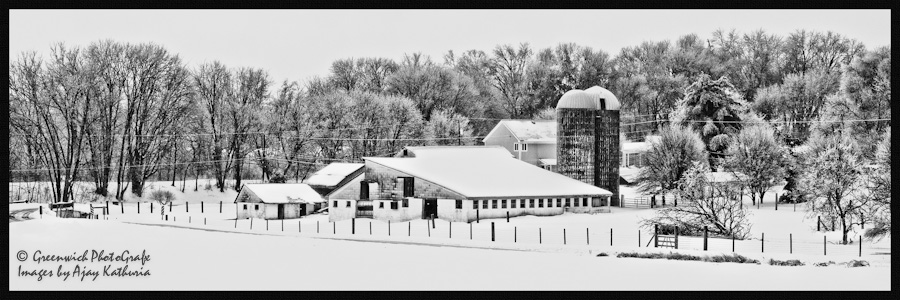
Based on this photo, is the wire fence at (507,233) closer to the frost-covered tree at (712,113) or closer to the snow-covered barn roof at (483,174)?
the snow-covered barn roof at (483,174)

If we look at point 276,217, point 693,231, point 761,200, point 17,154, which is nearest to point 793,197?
point 761,200

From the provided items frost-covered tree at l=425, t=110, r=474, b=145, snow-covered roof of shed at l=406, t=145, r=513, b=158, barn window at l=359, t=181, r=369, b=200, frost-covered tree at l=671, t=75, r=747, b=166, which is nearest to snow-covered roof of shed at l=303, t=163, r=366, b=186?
snow-covered roof of shed at l=406, t=145, r=513, b=158

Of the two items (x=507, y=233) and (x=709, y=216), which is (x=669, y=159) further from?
(x=709, y=216)

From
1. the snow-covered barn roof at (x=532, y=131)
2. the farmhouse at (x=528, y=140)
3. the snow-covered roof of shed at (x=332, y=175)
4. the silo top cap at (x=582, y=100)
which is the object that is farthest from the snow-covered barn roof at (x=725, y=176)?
the snow-covered roof of shed at (x=332, y=175)

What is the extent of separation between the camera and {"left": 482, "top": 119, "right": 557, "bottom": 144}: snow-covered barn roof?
9694 cm

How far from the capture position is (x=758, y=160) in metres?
80.7

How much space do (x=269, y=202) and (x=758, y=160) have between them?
103 feet

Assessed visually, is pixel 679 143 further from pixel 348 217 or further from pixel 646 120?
pixel 646 120

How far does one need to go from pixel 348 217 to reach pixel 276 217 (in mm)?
4738

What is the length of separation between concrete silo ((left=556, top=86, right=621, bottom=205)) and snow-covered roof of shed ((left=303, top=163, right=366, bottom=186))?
13836mm

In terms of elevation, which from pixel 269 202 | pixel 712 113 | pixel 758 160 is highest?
pixel 712 113

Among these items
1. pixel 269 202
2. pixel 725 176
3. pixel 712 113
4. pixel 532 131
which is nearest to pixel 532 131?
pixel 532 131

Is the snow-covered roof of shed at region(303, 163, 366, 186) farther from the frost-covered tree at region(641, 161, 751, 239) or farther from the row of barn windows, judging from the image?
the frost-covered tree at region(641, 161, 751, 239)

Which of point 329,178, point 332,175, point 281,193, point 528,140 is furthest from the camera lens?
point 528,140
